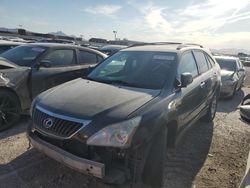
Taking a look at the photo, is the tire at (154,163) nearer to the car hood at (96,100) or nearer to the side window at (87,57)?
the car hood at (96,100)

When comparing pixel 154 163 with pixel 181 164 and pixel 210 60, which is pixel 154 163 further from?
pixel 210 60

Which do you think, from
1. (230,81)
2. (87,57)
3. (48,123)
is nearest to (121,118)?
(48,123)

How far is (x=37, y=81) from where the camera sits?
5527 millimetres

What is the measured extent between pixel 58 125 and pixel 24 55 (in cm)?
356

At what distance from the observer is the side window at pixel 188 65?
417 cm

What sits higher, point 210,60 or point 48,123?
point 210,60

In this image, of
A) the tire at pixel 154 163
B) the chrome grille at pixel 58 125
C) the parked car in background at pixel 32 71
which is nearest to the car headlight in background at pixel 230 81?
the parked car in background at pixel 32 71

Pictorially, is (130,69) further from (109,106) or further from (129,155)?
(129,155)

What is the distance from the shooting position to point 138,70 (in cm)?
404

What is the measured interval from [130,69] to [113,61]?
2.21ft

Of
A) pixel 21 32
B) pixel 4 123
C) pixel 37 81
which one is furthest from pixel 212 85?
pixel 21 32

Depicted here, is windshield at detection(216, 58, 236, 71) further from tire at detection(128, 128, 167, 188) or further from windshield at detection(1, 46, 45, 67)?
tire at detection(128, 128, 167, 188)

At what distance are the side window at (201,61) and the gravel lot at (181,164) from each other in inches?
53.3

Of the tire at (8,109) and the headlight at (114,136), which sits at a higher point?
the headlight at (114,136)
